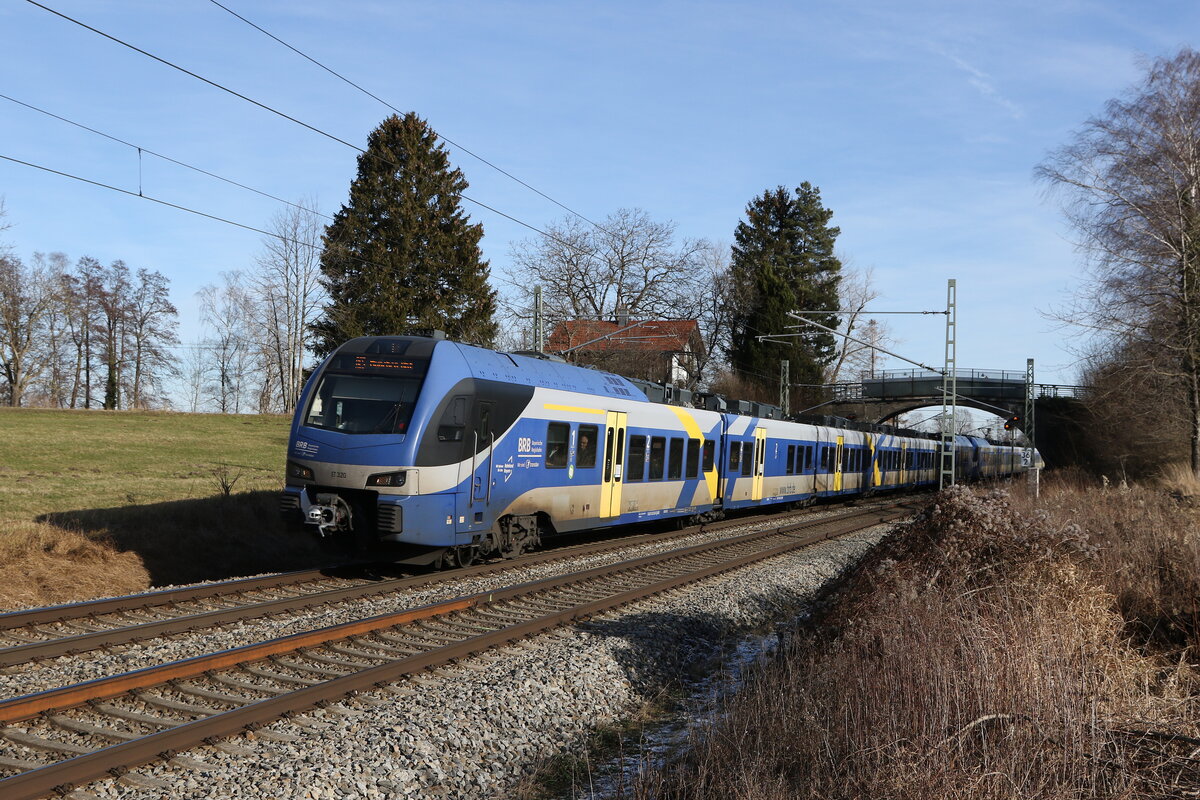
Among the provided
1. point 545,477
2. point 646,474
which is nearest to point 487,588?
point 545,477

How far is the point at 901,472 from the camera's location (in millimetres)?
40312

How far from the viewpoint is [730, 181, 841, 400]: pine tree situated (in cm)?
6444

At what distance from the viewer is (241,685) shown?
6.96 metres

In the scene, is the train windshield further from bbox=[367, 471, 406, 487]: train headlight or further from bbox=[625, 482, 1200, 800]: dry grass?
bbox=[625, 482, 1200, 800]: dry grass

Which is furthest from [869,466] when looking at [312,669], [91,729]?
[91,729]

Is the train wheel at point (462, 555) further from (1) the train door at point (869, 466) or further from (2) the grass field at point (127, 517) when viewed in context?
(1) the train door at point (869, 466)

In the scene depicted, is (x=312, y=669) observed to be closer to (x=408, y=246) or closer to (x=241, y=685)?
(x=241, y=685)

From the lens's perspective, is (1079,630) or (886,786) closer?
(886,786)

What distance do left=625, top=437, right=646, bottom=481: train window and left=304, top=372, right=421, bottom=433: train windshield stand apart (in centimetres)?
583

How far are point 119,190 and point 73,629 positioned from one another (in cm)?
754

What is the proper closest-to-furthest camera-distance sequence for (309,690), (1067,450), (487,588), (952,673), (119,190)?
(952,673) < (309,690) < (487,588) < (119,190) < (1067,450)

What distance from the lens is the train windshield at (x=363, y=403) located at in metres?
12.0

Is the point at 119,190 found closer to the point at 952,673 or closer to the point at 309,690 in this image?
the point at 309,690

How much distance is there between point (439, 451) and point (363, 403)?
126 centimetres
